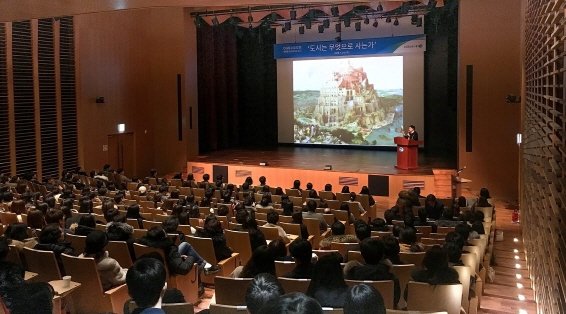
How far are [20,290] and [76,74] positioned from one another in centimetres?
1273

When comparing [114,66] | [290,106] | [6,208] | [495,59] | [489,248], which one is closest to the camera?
[489,248]

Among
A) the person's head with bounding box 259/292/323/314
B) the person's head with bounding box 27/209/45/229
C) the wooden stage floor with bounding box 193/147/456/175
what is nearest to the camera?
the person's head with bounding box 259/292/323/314

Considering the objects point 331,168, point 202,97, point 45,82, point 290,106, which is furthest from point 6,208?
point 290,106

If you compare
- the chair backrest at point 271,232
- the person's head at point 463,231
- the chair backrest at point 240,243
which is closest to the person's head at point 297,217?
the chair backrest at point 271,232

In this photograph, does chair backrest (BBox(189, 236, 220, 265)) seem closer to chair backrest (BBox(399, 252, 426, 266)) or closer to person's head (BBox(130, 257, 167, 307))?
chair backrest (BBox(399, 252, 426, 266))

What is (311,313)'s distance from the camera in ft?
5.98

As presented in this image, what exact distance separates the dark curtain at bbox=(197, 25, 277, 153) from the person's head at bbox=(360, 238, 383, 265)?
13734mm

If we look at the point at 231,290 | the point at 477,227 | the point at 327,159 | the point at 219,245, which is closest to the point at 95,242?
the point at 231,290

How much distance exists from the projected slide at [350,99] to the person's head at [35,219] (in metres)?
12.3

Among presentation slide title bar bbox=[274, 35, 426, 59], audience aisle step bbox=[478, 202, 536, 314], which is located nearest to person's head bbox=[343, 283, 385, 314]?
audience aisle step bbox=[478, 202, 536, 314]

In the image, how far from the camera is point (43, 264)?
15.4ft

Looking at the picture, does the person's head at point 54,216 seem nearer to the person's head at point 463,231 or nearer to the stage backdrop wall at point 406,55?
the person's head at point 463,231

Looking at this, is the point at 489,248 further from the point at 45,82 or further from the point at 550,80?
the point at 45,82

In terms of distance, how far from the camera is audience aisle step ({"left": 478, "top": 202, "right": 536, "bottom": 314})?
16.9 ft
